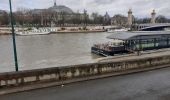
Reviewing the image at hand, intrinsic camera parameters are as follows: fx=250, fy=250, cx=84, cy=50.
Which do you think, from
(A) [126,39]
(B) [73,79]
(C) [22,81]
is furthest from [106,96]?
(A) [126,39]

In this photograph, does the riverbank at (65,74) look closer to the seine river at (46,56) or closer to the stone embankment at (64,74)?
the stone embankment at (64,74)

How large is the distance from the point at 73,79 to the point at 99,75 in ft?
6.21

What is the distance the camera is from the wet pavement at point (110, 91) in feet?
37.7

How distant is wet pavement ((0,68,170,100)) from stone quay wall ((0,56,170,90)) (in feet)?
2.08

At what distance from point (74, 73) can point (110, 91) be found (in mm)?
2867

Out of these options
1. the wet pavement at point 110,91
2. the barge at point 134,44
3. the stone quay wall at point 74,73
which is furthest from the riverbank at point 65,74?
the barge at point 134,44

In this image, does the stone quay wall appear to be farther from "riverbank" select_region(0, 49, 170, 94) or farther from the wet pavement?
the wet pavement

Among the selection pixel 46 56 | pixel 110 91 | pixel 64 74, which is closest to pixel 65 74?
pixel 64 74

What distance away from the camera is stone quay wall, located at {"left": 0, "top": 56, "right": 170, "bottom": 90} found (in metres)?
12.7

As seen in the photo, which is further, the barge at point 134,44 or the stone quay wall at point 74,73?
the barge at point 134,44

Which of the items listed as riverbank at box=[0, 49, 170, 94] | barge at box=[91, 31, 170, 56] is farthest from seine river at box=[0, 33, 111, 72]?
riverbank at box=[0, 49, 170, 94]

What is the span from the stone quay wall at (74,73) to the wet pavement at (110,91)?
633 millimetres

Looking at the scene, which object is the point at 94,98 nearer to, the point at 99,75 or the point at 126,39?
the point at 99,75

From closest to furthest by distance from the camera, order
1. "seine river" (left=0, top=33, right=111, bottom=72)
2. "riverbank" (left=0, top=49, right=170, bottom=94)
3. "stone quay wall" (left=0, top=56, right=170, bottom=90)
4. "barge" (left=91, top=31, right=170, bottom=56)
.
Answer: "riverbank" (left=0, top=49, right=170, bottom=94)
"stone quay wall" (left=0, top=56, right=170, bottom=90)
"seine river" (left=0, top=33, right=111, bottom=72)
"barge" (left=91, top=31, right=170, bottom=56)
